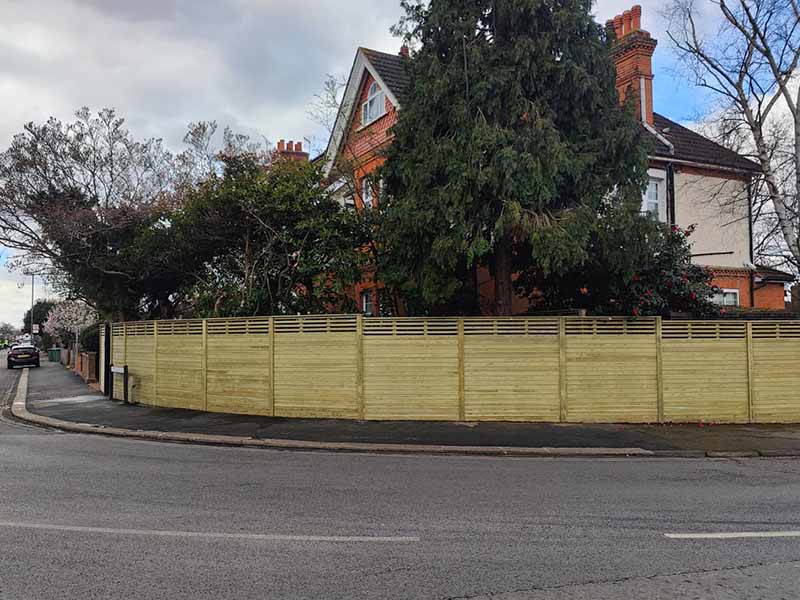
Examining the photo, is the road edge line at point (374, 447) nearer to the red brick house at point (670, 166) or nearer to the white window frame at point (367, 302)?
the red brick house at point (670, 166)

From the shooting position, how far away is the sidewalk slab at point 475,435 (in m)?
10.2

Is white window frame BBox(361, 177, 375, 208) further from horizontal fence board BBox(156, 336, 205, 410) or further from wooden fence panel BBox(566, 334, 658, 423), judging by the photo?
wooden fence panel BBox(566, 334, 658, 423)

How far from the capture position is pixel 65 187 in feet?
67.3

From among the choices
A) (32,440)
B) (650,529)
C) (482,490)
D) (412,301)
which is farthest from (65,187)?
(650,529)

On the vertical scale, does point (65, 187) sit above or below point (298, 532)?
above

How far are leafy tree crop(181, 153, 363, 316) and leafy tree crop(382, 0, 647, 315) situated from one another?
8.86ft

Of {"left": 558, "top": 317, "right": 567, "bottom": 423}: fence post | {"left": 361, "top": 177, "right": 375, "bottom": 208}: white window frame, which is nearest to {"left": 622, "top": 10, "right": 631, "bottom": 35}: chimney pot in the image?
{"left": 361, "top": 177, "right": 375, "bottom": 208}: white window frame

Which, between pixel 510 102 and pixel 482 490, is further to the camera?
pixel 510 102

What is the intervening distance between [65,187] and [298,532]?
62.3ft

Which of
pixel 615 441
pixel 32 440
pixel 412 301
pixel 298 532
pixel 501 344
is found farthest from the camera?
pixel 412 301

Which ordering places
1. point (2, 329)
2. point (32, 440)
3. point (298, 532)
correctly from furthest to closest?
point (2, 329) → point (32, 440) → point (298, 532)

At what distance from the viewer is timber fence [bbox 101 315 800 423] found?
40.8ft

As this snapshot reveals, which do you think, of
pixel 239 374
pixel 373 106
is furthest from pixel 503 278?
pixel 373 106

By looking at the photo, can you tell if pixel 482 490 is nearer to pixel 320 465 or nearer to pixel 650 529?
pixel 650 529
